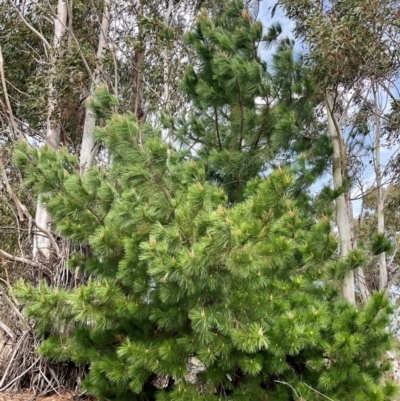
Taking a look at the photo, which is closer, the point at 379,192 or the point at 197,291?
the point at 197,291

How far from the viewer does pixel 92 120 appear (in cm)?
665

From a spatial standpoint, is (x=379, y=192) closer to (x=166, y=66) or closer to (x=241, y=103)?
(x=241, y=103)

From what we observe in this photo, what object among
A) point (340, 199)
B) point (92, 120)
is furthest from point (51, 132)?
point (340, 199)

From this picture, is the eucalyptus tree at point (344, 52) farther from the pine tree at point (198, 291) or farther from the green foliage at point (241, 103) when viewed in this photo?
the pine tree at point (198, 291)

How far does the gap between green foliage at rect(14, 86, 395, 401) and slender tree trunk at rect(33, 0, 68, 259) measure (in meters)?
2.15

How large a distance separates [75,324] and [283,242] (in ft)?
9.90

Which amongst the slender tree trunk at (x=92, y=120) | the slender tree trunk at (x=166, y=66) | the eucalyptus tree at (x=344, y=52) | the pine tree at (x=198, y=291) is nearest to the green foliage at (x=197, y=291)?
the pine tree at (x=198, y=291)

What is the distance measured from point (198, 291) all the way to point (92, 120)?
13.6ft

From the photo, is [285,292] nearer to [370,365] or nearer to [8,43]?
[370,365]

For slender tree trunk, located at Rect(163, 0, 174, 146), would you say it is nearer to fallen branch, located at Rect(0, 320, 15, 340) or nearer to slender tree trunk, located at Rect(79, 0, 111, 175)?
slender tree trunk, located at Rect(79, 0, 111, 175)

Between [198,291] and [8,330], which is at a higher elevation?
[198,291]

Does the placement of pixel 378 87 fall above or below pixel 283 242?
above

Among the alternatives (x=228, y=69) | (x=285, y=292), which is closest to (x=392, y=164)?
(x=228, y=69)

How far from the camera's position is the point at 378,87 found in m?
7.18
